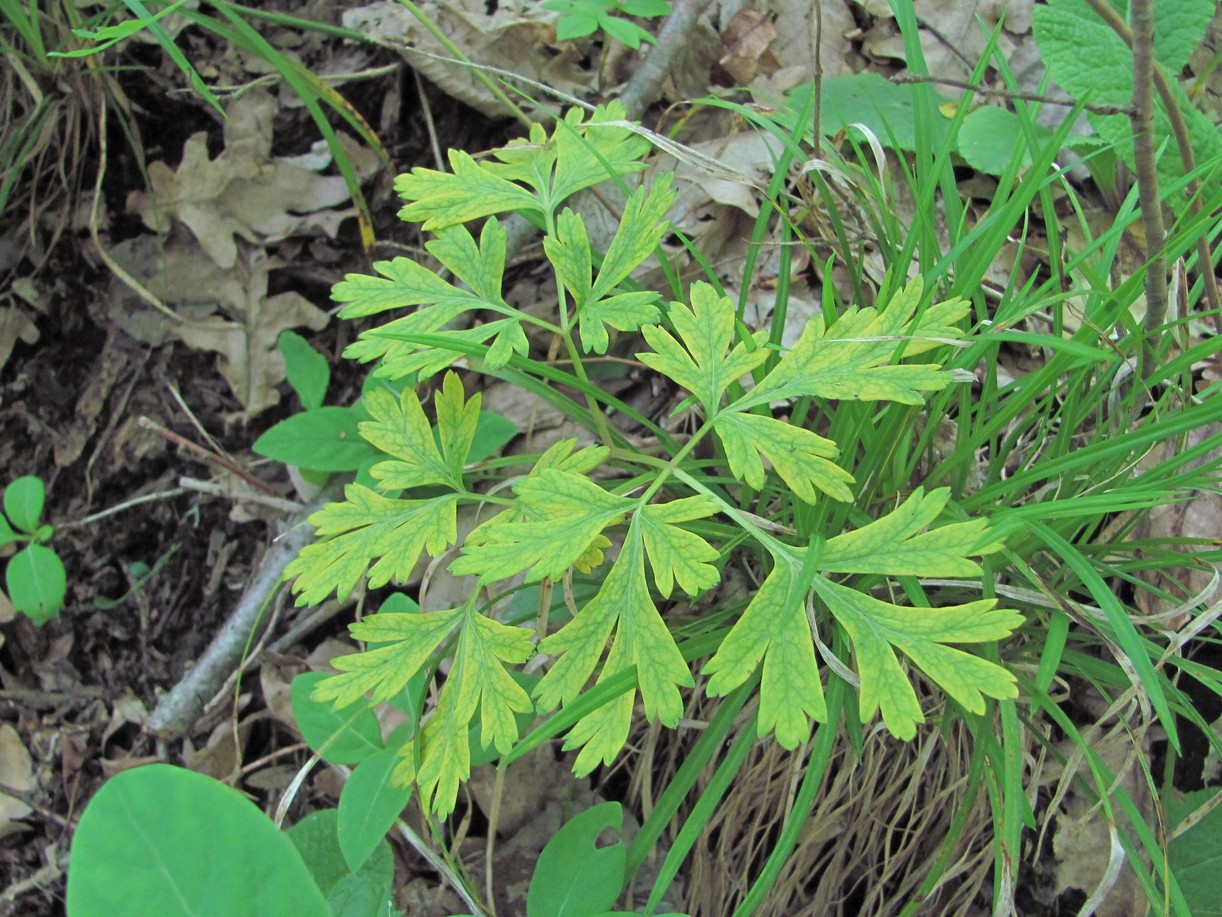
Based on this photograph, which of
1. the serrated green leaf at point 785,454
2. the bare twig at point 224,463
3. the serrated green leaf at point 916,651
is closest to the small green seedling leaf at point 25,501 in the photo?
the bare twig at point 224,463

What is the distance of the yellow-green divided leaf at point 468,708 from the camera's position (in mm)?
860

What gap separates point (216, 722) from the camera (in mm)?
1475

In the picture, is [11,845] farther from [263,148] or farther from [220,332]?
[263,148]

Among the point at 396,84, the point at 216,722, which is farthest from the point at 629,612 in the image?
the point at 396,84

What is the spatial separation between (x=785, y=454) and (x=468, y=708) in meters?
0.42

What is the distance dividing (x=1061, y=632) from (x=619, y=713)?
48 cm

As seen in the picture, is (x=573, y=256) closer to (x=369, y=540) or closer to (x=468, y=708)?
(x=369, y=540)

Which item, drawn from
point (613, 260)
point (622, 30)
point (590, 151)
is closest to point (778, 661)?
point (613, 260)

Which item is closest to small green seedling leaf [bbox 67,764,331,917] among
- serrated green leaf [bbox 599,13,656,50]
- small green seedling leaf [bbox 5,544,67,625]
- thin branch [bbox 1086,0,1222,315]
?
thin branch [bbox 1086,0,1222,315]

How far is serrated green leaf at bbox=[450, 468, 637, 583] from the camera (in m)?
0.80

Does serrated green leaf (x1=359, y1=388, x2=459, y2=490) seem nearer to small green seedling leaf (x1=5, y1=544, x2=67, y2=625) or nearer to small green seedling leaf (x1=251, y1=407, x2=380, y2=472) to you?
small green seedling leaf (x1=251, y1=407, x2=380, y2=472)

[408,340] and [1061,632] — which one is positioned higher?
[408,340]

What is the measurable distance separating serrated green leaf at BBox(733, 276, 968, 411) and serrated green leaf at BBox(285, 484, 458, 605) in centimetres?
37

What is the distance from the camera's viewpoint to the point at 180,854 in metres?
0.64
